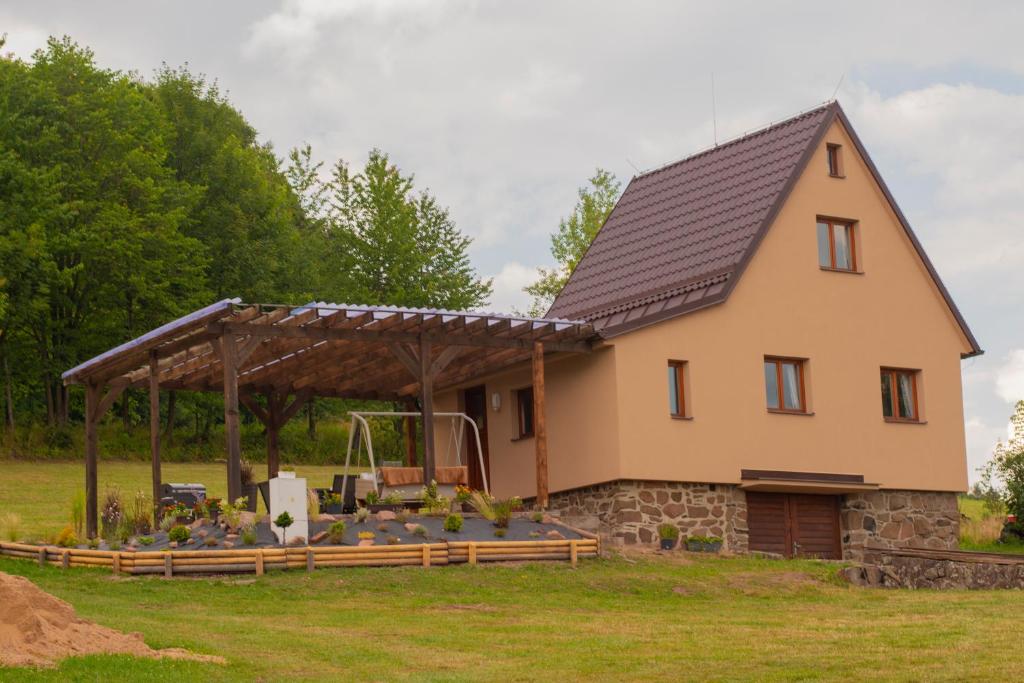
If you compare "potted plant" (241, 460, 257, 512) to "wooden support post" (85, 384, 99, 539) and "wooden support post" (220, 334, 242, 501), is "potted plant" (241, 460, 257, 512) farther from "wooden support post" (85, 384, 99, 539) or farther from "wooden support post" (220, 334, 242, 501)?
"wooden support post" (85, 384, 99, 539)

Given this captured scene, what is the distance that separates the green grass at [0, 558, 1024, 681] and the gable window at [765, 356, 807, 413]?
379 centimetres

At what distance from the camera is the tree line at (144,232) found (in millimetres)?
41781

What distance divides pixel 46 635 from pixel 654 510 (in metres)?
12.4

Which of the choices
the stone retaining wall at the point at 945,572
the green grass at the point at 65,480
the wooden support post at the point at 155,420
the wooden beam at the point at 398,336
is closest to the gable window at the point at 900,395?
the stone retaining wall at the point at 945,572

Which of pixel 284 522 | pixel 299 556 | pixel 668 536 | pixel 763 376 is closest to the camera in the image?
pixel 299 556

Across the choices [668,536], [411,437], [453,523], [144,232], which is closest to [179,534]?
[453,523]

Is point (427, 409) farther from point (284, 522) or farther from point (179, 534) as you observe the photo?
point (179, 534)

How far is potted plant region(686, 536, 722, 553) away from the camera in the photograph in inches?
899

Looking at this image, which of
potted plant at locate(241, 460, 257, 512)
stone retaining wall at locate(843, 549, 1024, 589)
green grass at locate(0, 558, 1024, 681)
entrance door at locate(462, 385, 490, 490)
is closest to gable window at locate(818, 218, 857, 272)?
stone retaining wall at locate(843, 549, 1024, 589)

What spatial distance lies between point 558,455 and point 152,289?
72.5 feet

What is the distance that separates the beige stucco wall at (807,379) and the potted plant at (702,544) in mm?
1105

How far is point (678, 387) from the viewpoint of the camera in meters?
24.2

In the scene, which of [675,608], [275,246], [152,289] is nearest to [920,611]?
[675,608]

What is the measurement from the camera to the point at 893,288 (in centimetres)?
2662
